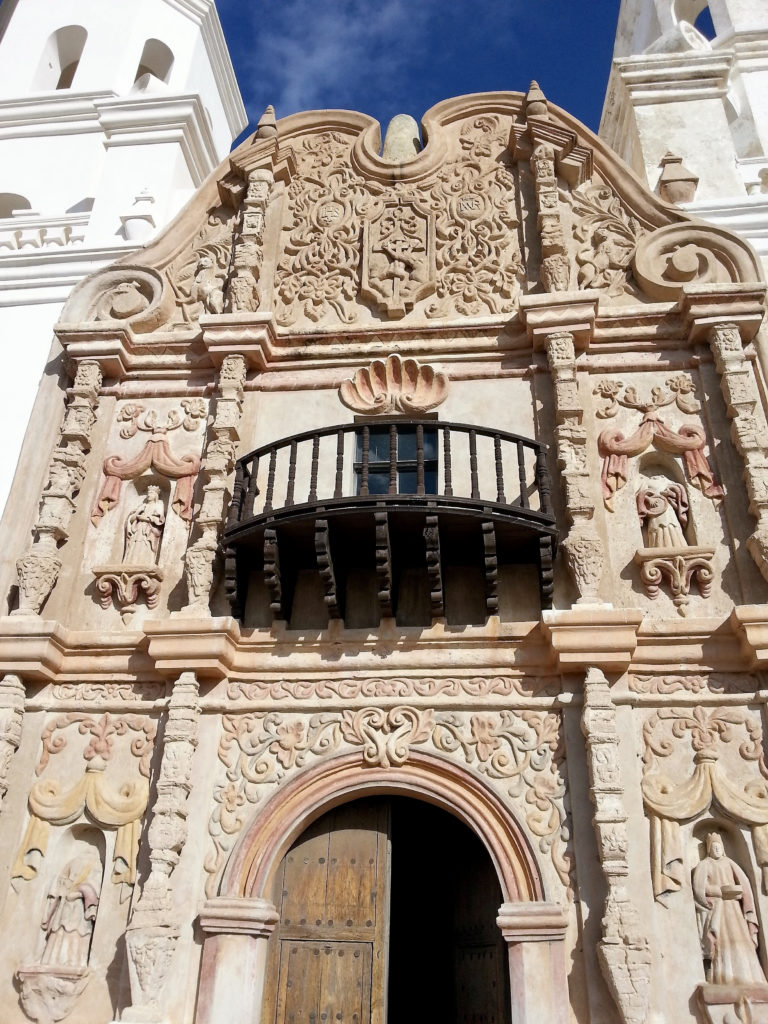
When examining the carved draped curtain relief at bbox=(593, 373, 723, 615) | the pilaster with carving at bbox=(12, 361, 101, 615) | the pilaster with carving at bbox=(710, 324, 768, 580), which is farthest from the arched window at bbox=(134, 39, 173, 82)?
the pilaster with carving at bbox=(710, 324, 768, 580)

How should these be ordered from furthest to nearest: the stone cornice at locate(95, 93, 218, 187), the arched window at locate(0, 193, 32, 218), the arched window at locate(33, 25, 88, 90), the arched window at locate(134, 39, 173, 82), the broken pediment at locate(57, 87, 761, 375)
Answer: the arched window at locate(134, 39, 173, 82) < the arched window at locate(33, 25, 88, 90) < the arched window at locate(0, 193, 32, 218) < the stone cornice at locate(95, 93, 218, 187) < the broken pediment at locate(57, 87, 761, 375)

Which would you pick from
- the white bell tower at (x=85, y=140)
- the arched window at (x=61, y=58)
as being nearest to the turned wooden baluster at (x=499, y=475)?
the white bell tower at (x=85, y=140)

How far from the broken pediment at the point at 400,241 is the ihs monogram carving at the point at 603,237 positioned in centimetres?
2

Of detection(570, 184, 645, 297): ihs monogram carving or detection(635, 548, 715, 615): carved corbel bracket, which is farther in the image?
detection(570, 184, 645, 297): ihs monogram carving

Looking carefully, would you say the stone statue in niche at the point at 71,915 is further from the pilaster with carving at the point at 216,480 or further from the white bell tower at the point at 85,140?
the white bell tower at the point at 85,140

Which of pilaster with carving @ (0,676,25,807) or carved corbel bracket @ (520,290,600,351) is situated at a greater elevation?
carved corbel bracket @ (520,290,600,351)

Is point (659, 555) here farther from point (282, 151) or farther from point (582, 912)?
point (282, 151)

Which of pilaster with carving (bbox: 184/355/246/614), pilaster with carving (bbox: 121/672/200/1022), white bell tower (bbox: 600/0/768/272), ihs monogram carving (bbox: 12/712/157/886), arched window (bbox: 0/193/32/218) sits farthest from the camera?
arched window (bbox: 0/193/32/218)

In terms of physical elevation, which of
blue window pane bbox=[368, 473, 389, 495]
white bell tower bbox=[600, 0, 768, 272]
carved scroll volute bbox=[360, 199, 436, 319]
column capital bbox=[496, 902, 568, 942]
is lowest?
column capital bbox=[496, 902, 568, 942]

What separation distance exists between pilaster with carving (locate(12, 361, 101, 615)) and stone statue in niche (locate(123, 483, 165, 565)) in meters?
0.59

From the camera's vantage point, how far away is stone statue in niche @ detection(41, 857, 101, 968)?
6129mm

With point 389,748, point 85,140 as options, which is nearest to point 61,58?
point 85,140

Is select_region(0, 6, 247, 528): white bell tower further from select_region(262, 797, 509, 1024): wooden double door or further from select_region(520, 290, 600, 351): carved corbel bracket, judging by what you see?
select_region(520, 290, 600, 351): carved corbel bracket

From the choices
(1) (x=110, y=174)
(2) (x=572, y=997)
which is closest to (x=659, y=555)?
(2) (x=572, y=997)
